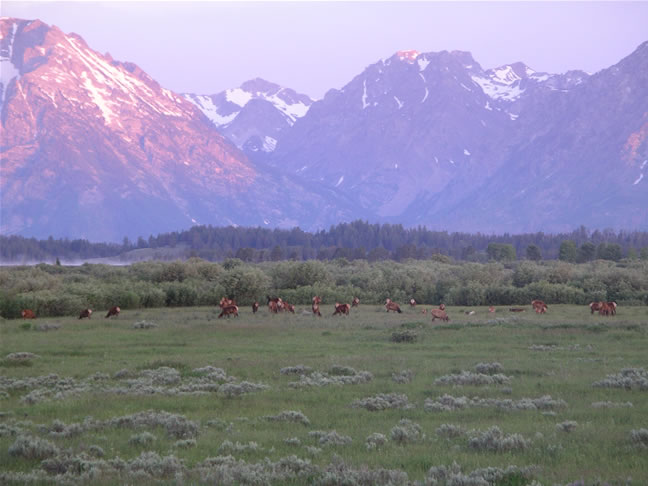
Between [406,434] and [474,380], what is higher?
[474,380]

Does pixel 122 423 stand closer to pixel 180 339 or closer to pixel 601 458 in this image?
pixel 601 458

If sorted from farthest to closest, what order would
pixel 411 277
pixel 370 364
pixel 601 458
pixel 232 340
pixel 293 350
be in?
1. pixel 411 277
2. pixel 232 340
3. pixel 293 350
4. pixel 370 364
5. pixel 601 458

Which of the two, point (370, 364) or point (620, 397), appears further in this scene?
point (370, 364)

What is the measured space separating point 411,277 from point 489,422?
60836 mm

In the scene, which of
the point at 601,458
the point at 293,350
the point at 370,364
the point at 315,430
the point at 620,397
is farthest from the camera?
the point at 293,350

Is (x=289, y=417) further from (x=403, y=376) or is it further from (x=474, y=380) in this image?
(x=474, y=380)

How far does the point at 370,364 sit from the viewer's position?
21.9m

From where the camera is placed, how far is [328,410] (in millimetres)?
Result: 15469

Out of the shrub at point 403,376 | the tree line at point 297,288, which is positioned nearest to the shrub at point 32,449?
the shrub at point 403,376

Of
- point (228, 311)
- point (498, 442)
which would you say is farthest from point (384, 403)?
point (228, 311)

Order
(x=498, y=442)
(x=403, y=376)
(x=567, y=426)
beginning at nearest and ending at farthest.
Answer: (x=498, y=442), (x=567, y=426), (x=403, y=376)

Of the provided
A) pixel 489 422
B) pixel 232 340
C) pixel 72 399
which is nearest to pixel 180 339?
pixel 232 340

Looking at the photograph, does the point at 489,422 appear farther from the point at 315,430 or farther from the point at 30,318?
the point at 30,318

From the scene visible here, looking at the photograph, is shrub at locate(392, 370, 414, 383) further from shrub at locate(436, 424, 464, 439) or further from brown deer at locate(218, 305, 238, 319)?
brown deer at locate(218, 305, 238, 319)
